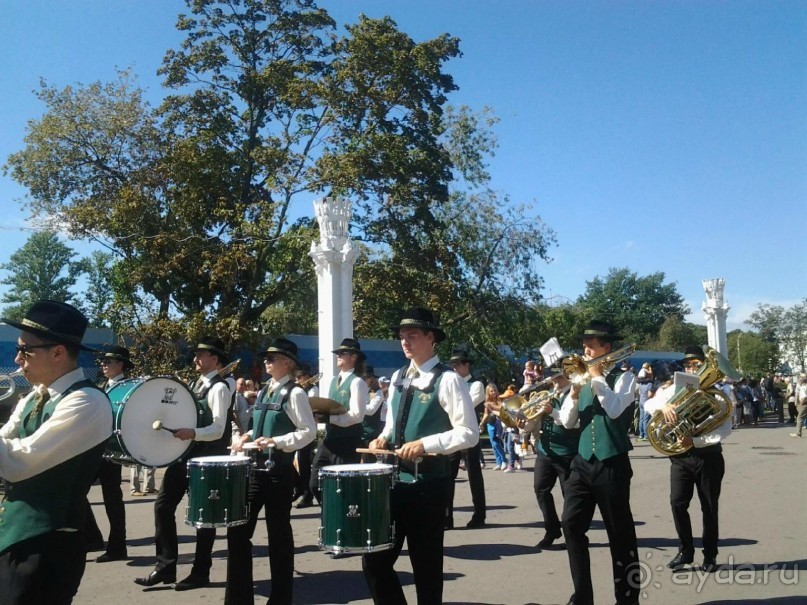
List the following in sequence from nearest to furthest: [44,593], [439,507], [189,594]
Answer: [44,593] < [439,507] < [189,594]

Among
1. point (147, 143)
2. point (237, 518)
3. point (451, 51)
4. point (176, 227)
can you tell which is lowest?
→ point (237, 518)

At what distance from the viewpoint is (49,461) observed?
313 centimetres

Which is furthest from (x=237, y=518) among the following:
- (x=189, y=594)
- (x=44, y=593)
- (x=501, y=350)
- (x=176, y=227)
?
(x=501, y=350)

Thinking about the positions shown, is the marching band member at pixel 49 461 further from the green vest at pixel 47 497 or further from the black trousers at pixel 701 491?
the black trousers at pixel 701 491

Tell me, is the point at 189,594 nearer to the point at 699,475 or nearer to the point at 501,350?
the point at 699,475

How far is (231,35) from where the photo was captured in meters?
23.4

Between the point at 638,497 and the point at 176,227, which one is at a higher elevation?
the point at 176,227

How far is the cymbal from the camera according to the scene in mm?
6746

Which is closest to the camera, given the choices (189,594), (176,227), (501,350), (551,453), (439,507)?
(439,507)

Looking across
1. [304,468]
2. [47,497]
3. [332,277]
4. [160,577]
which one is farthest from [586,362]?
[332,277]

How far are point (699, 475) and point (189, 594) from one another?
4374 mm

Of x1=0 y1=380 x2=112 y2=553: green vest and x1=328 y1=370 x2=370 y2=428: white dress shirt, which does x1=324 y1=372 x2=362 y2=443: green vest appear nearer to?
x1=328 y1=370 x2=370 y2=428: white dress shirt

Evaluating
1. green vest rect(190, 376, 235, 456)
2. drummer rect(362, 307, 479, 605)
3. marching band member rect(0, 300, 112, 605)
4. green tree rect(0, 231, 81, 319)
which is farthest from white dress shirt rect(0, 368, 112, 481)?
green tree rect(0, 231, 81, 319)

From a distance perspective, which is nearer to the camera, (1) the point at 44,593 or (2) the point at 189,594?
(1) the point at 44,593
